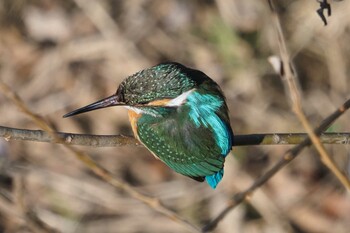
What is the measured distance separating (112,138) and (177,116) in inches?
19.7

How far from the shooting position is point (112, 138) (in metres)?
2.50

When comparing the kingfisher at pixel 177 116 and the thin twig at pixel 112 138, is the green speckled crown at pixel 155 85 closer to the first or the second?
the kingfisher at pixel 177 116

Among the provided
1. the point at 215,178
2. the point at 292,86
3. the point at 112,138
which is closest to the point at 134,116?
the point at 215,178

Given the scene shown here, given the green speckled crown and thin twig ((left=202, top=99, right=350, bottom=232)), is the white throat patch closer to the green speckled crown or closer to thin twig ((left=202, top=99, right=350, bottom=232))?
the green speckled crown

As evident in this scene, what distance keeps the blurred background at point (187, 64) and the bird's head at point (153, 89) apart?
2.11 m

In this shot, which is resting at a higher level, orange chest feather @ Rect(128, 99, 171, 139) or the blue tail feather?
orange chest feather @ Rect(128, 99, 171, 139)

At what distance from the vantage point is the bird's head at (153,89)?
2902mm

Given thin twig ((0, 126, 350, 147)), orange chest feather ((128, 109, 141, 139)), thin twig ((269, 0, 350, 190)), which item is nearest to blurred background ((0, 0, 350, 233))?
orange chest feather ((128, 109, 141, 139))

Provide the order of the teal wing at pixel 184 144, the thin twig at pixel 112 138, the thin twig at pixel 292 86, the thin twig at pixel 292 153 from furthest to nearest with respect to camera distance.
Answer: the teal wing at pixel 184 144, the thin twig at pixel 112 138, the thin twig at pixel 292 153, the thin twig at pixel 292 86

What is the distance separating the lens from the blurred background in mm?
5102

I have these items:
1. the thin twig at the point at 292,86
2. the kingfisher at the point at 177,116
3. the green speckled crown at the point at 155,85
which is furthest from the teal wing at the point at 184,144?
the thin twig at the point at 292,86

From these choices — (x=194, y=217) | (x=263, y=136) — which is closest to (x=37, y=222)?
(x=263, y=136)

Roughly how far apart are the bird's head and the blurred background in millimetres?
2113

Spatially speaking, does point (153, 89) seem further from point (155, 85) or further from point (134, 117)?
point (134, 117)
